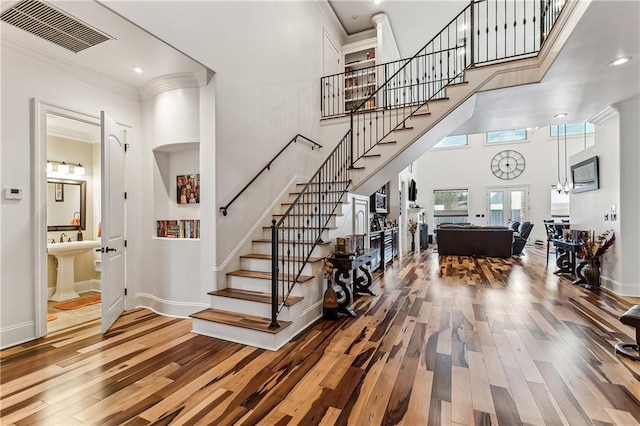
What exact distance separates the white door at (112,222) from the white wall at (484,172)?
10994 millimetres

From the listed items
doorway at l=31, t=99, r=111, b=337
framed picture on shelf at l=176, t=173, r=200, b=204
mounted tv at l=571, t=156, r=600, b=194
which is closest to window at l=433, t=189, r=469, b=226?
mounted tv at l=571, t=156, r=600, b=194

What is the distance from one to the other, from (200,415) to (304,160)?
423cm

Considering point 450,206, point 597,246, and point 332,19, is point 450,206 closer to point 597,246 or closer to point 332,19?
point 597,246

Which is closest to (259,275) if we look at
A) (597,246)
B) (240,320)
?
(240,320)

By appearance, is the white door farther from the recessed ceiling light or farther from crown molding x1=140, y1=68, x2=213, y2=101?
the recessed ceiling light

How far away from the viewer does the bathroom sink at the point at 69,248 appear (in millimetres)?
3986

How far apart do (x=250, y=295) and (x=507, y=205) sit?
11.4 meters

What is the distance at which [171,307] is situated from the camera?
3609 millimetres

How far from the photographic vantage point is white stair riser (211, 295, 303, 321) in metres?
2.93

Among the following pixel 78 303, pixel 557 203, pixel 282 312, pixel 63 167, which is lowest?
pixel 78 303

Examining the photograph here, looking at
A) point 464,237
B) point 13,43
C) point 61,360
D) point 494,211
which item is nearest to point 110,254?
point 61,360

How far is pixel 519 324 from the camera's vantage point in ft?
10.5

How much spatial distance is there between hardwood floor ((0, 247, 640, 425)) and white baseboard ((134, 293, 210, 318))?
12cm

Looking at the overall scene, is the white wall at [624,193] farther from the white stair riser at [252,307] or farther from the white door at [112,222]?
the white door at [112,222]
